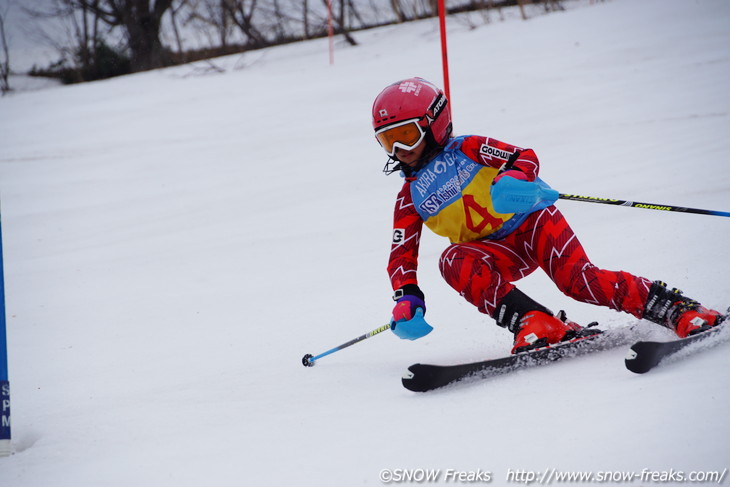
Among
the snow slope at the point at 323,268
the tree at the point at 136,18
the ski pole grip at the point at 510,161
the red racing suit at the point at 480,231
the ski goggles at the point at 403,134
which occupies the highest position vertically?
the tree at the point at 136,18

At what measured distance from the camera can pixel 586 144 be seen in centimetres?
725

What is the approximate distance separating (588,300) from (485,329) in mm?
806

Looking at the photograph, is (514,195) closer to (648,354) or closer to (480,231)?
(480,231)

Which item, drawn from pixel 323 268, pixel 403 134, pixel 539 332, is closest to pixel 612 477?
pixel 539 332

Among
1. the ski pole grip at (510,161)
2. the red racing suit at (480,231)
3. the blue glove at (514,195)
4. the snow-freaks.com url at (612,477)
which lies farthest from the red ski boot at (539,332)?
the snow-freaks.com url at (612,477)

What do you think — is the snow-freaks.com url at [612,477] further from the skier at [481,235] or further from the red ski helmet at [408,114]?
the red ski helmet at [408,114]

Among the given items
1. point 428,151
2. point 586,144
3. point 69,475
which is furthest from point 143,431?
point 586,144

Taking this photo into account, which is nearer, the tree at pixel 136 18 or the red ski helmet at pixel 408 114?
the red ski helmet at pixel 408 114

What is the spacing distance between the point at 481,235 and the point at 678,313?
2.80ft

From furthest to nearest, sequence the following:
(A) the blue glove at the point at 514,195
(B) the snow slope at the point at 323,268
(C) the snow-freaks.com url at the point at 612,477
Result: (A) the blue glove at the point at 514,195 < (B) the snow slope at the point at 323,268 < (C) the snow-freaks.com url at the point at 612,477

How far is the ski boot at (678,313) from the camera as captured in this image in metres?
2.55

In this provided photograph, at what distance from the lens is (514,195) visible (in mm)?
2689

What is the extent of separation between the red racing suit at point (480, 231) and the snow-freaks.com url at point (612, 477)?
1.11 meters

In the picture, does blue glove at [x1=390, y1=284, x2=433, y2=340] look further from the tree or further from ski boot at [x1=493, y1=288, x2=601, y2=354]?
the tree
